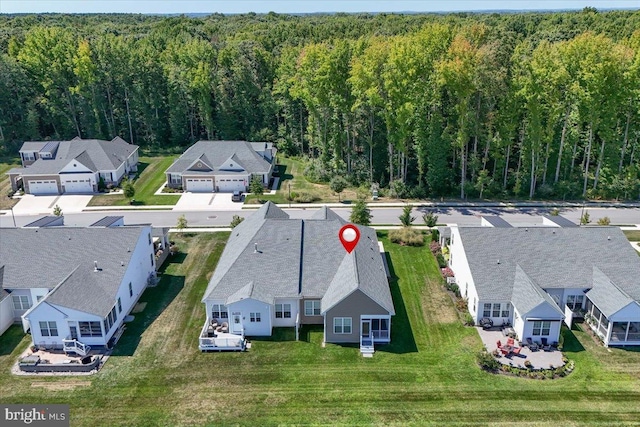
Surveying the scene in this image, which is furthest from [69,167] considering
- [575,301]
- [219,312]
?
[575,301]

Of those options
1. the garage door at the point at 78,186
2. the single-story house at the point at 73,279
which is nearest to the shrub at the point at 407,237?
the single-story house at the point at 73,279

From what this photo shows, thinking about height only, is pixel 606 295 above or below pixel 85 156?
below

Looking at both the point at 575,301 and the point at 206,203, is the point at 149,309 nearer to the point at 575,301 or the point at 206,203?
the point at 206,203

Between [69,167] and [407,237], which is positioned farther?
[69,167]

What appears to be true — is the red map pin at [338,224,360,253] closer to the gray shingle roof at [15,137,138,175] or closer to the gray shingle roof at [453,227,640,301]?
the gray shingle roof at [453,227,640,301]

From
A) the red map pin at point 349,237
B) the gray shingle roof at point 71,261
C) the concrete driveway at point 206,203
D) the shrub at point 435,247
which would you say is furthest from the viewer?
the concrete driveway at point 206,203

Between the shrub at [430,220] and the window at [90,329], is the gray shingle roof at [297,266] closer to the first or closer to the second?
the window at [90,329]

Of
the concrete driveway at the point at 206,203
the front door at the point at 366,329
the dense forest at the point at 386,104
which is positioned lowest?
the front door at the point at 366,329
